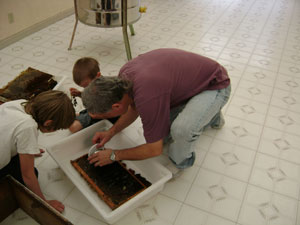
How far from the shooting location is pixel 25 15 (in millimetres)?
2305

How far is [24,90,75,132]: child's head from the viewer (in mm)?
911

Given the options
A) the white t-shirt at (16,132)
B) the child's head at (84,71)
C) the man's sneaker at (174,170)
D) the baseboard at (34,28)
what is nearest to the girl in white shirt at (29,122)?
the white t-shirt at (16,132)

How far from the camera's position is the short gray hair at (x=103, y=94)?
0.93m

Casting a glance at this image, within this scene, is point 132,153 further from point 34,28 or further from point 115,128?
point 34,28

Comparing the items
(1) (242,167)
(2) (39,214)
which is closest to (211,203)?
(1) (242,167)

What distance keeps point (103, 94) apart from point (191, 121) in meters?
0.39

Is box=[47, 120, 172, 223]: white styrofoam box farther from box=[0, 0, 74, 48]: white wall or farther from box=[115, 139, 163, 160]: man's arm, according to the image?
box=[0, 0, 74, 48]: white wall

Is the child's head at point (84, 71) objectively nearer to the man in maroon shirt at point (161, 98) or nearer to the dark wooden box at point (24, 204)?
the man in maroon shirt at point (161, 98)

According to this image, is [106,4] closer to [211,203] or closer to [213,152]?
[213,152]

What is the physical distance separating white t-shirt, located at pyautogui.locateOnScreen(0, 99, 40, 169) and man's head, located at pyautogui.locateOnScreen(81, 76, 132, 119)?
0.67 ft

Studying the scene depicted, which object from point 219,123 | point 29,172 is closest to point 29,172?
point 29,172

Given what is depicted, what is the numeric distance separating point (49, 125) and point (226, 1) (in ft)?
11.1

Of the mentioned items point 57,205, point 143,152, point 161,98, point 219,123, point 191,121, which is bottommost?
point 57,205

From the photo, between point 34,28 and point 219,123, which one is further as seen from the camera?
point 34,28
